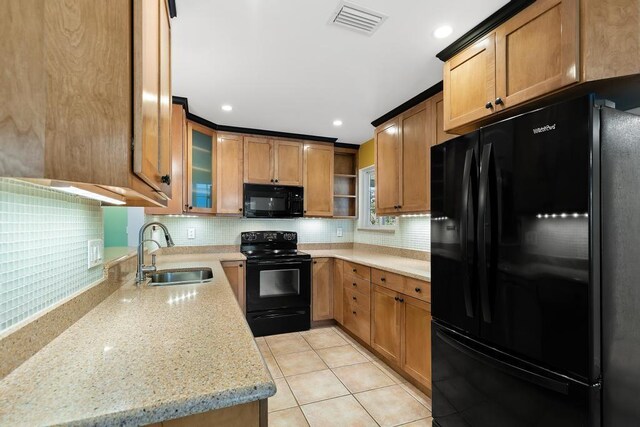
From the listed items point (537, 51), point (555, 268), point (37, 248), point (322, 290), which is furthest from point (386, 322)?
point (37, 248)

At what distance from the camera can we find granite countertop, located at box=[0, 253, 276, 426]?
2.02 ft

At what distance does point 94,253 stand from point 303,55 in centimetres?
167

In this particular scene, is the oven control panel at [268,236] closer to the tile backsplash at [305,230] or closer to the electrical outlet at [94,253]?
the tile backsplash at [305,230]

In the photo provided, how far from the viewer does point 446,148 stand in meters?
1.73

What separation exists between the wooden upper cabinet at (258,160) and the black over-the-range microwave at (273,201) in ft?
0.34

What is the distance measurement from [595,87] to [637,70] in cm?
13

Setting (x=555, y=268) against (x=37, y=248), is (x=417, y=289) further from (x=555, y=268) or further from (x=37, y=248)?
(x=37, y=248)

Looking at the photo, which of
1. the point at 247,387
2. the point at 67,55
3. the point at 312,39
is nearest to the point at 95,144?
the point at 67,55

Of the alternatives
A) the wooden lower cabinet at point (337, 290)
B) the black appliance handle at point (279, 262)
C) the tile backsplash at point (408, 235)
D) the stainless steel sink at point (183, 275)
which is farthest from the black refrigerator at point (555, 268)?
the black appliance handle at point (279, 262)

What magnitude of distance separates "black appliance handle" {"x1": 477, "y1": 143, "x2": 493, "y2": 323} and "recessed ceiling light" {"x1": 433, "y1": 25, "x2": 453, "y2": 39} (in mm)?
794

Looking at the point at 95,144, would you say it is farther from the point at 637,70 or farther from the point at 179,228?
the point at 179,228

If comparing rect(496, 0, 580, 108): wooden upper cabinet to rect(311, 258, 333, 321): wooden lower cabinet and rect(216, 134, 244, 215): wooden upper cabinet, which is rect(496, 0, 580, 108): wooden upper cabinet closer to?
rect(311, 258, 333, 321): wooden lower cabinet

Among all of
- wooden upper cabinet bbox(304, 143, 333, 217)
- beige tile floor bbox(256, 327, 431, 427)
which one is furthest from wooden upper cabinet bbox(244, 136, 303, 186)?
beige tile floor bbox(256, 327, 431, 427)

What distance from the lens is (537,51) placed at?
56.7 inches
